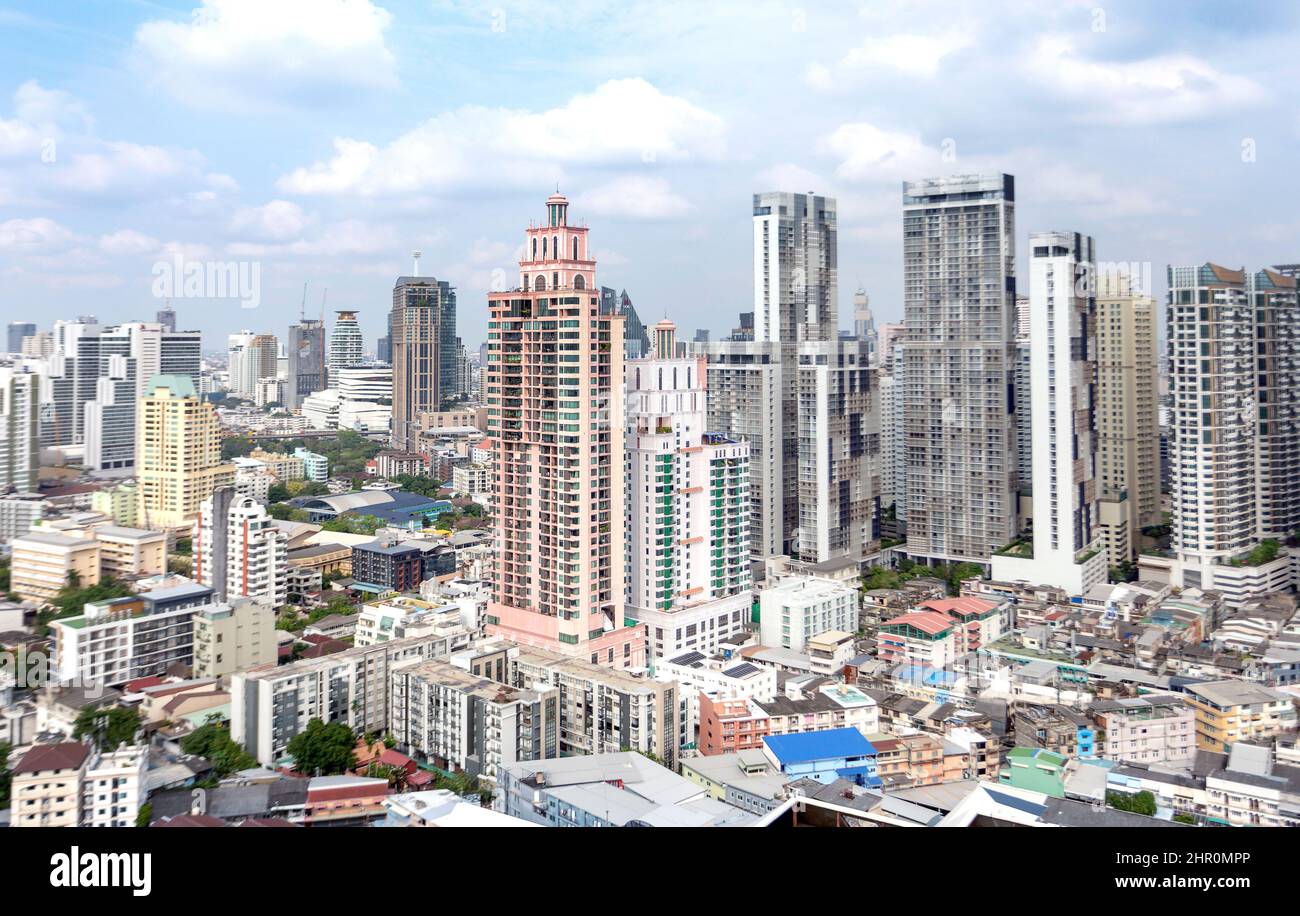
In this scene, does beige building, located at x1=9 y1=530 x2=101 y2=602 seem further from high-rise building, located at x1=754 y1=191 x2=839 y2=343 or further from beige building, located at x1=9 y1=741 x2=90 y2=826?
high-rise building, located at x1=754 y1=191 x2=839 y2=343

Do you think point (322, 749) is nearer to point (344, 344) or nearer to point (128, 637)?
point (128, 637)

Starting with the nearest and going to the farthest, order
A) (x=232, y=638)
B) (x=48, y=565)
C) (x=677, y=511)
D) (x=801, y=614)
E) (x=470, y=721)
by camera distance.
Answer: (x=470, y=721)
(x=232, y=638)
(x=48, y=565)
(x=677, y=511)
(x=801, y=614)

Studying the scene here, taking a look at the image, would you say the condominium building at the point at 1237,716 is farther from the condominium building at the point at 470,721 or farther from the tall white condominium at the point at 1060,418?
the tall white condominium at the point at 1060,418

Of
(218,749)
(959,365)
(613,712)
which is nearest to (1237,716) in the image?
(613,712)

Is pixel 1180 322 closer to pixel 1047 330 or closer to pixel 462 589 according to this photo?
pixel 1047 330

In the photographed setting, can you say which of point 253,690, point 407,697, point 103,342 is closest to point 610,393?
point 407,697

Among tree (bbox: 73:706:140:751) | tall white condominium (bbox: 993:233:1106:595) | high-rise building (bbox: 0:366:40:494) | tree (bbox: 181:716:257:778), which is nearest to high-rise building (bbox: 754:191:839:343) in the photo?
tall white condominium (bbox: 993:233:1106:595)
